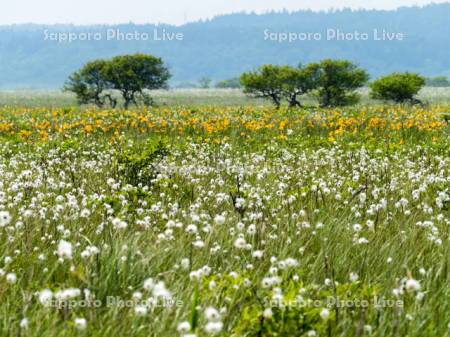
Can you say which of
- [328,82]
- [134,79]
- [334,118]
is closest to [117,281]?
[334,118]

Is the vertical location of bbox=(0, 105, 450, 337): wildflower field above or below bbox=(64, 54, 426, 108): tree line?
below

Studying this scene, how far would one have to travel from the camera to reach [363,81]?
1615 inches

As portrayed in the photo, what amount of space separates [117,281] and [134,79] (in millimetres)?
43911

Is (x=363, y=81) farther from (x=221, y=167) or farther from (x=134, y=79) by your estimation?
(x=221, y=167)

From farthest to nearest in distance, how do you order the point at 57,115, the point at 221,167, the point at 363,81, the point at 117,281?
1. the point at 363,81
2. the point at 57,115
3. the point at 221,167
4. the point at 117,281

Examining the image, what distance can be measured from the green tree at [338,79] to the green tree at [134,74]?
1400cm

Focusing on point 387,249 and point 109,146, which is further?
point 109,146

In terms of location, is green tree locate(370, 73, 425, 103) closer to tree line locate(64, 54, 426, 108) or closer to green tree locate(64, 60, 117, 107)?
tree line locate(64, 54, 426, 108)

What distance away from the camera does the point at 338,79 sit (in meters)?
41.0

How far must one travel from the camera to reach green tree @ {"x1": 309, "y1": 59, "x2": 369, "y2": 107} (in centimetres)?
4062

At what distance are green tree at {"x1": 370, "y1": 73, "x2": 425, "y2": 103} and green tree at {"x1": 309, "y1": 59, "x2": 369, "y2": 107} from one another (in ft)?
4.40

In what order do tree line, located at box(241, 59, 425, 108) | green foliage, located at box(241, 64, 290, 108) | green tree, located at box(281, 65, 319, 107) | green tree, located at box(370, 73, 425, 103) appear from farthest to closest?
green foliage, located at box(241, 64, 290, 108) < green tree, located at box(281, 65, 319, 107) < tree line, located at box(241, 59, 425, 108) < green tree, located at box(370, 73, 425, 103)

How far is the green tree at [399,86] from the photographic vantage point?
39.3m

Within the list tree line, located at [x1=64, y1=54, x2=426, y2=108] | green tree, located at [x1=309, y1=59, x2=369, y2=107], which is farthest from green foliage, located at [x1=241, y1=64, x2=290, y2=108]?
green tree, located at [x1=309, y1=59, x2=369, y2=107]
